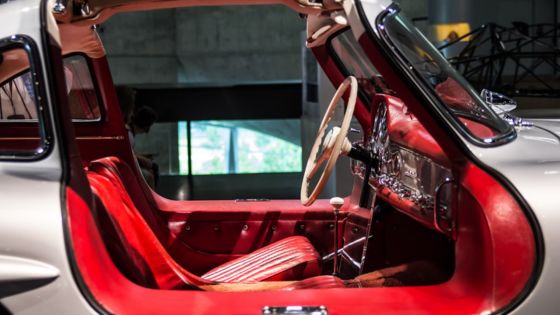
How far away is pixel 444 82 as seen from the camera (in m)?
1.92

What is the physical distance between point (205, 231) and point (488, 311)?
1.63 m

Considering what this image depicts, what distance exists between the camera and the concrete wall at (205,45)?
1359 cm

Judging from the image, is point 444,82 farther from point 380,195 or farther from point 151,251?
point 151,251

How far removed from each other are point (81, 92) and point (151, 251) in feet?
3.67

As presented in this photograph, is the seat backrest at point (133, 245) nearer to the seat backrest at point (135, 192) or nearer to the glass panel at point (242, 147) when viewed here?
the seat backrest at point (135, 192)

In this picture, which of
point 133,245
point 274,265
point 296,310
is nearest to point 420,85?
point 296,310

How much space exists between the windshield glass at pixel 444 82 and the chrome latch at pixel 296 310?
645mm

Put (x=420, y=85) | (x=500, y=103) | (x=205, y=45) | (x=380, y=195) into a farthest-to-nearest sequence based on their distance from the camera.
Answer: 1. (x=205, y=45)
2. (x=380, y=195)
3. (x=500, y=103)
4. (x=420, y=85)

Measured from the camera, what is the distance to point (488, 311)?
5.48 ft

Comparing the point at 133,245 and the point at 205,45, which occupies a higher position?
the point at 133,245

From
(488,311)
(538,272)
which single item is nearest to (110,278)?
(488,311)

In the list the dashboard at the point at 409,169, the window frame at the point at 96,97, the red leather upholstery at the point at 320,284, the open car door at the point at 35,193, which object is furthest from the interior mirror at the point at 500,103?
the window frame at the point at 96,97

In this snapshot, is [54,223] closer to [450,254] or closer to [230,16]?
[450,254]

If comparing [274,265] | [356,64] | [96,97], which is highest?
[356,64]
